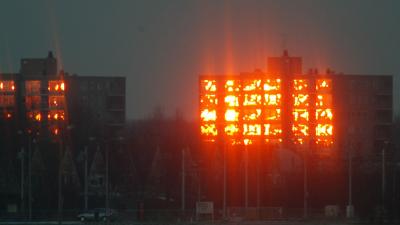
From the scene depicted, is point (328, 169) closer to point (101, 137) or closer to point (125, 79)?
point (101, 137)

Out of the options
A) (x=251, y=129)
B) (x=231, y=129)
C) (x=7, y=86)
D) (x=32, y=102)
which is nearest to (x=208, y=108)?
(x=231, y=129)

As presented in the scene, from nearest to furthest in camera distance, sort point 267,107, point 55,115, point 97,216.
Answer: point 97,216, point 267,107, point 55,115

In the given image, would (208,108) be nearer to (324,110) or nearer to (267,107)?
(267,107)

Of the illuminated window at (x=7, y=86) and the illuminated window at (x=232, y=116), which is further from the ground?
the illuminated window at (x=7, y=86)

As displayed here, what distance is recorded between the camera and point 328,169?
194 ft

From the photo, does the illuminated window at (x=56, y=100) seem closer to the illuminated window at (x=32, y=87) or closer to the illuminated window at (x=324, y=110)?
the illuminated window at (x=32, y=87)

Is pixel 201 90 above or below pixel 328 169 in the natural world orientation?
above

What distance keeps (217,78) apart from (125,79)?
8.37m

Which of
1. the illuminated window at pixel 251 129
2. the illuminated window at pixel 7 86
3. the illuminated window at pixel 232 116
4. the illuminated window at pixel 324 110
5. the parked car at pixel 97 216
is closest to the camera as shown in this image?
the parked car at pixel 97 216

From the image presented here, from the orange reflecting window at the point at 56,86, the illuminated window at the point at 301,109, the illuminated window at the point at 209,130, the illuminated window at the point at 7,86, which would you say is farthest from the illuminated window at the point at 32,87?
→ the illuminated window at the point at 301,109

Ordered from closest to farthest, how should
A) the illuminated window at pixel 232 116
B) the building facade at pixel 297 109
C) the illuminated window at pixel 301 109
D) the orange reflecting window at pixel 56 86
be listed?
the building facade at pixel 297 109
the illuminated window at pixel 232 116
the illuminated window at pixel 301 109
the orange reflecting window at pixel 56 86

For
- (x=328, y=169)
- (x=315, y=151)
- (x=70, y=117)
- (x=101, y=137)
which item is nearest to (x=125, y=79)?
(x=70, y=117)

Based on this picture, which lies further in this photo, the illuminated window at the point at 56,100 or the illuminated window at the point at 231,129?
the illuminated window at the point at 56,100

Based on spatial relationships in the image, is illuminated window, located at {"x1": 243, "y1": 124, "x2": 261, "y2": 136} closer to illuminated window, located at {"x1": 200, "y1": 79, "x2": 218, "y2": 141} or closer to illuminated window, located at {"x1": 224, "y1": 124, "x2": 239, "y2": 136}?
illuminated window, located at {"x1": 224, "y1": 124, "x2": 239, "y2": 136}
